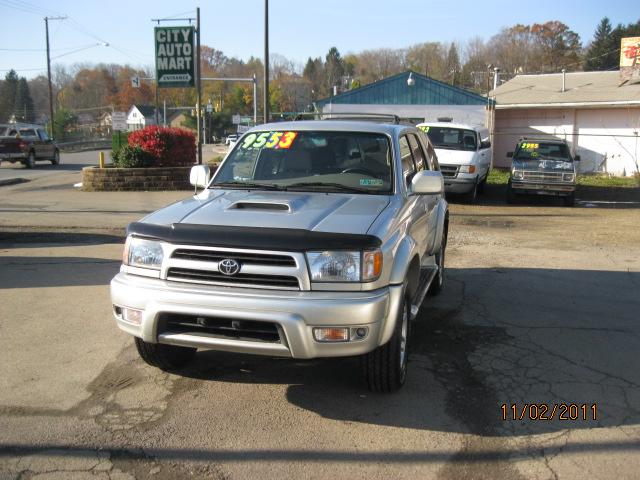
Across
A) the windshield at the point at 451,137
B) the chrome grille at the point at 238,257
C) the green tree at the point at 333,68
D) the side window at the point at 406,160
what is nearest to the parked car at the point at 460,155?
the windshield at the point at 451,137

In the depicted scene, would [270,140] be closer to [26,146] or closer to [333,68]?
[26,146]

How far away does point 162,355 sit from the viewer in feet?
15.3

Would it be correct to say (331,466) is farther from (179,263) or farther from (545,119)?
(545,119)

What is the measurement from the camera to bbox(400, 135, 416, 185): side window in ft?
17.9

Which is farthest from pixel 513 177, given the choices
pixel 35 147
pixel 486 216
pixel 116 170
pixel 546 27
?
pixel 546 27

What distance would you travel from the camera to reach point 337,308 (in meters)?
3.77

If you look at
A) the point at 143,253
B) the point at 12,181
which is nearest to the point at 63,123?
the point at 12,181

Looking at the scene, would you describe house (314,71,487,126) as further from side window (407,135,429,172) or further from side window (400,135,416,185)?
side window (400,135,416,185)

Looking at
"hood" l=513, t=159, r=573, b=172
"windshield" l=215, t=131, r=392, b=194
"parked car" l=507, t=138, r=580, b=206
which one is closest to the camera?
"windshield" l=215, t=131, r=392, b=194

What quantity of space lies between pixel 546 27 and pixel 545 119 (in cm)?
6037

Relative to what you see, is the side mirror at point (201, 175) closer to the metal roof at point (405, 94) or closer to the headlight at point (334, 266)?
the headlight at point (334, 266)

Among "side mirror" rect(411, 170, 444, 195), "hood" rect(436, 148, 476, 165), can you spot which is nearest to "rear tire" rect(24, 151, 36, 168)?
"hood" rect(436, 148, 476, 165)

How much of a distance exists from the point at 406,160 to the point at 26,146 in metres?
28.4
